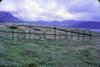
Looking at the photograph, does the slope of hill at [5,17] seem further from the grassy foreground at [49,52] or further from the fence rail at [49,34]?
the grassy foreground at [49,52]

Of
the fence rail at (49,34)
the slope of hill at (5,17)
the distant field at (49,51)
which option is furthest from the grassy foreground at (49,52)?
the slope of hill at (5,17)

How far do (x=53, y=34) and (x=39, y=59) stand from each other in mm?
3383

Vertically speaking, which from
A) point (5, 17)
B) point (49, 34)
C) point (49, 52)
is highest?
point (5, 17)

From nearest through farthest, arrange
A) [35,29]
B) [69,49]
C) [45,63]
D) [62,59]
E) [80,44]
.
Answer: [45,63] < [62,59] < [69,49] < [80,44] < [35,29]

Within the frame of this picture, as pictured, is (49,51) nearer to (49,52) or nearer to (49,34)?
(49,52)

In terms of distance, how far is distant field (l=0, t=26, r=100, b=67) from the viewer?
484 inches

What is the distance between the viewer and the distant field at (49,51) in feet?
40.3

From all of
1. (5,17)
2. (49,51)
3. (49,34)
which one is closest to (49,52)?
(49,51)

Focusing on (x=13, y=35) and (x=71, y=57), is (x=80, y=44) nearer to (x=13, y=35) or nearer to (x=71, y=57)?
(x=71, y=57)

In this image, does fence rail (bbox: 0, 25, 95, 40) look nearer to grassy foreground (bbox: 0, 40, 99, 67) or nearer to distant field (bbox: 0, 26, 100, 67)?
distant field (bbox: 0, 26, 100, 67)

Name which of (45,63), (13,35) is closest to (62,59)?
(45,63)

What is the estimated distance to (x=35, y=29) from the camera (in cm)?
1608

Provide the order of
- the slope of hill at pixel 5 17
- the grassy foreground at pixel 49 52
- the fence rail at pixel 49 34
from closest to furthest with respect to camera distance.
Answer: the grassy foreground at pixel 49 52 < the fence rail at pixel 49 34 < the slope of hill at pixel 5 17

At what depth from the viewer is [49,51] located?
44.8ft
